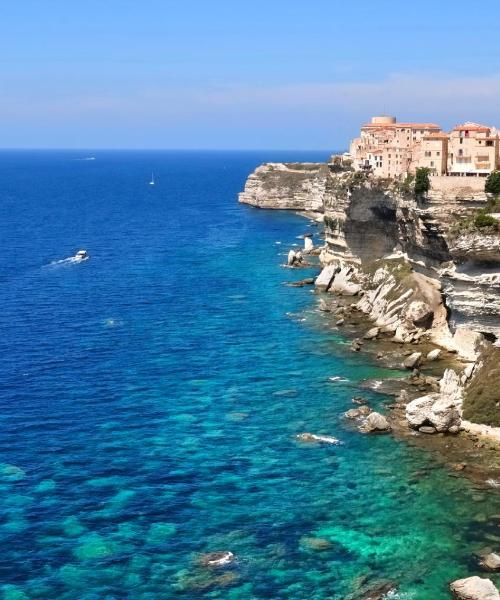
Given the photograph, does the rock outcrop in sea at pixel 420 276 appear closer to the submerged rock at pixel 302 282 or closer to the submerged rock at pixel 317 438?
the submerged rock at pixel 302 282

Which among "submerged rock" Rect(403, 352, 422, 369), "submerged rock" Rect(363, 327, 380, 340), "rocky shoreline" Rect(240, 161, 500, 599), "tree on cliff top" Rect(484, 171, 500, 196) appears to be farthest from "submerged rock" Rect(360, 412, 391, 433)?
"tree on cliff top" Rect(484, 171, 500, 196)

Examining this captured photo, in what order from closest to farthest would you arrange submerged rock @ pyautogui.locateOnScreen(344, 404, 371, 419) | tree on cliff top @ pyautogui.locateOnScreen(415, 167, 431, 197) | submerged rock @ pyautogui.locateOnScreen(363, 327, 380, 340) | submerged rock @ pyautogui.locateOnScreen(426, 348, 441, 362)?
1. submerged rock @ pyautogui.locateOnScreen(344, 404, 371, 419)
2. submerged rock @ pyautogui.locateOnScreen(426, 348, 441, 362)
3. tree on cliff top @ pyautogui.locateOnScreen(415, 167, 431, 197)
4. submerged rock @ pyautogui.locateOnScreen(363, 327, 380, 340)

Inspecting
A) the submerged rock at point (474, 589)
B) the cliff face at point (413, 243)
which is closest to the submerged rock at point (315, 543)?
the submerged rock at point (474, 589)

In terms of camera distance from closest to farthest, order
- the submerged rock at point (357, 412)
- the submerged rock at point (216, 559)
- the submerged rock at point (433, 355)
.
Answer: the submerged rock at point (216, 559) < the submerged rock at point (357, 412) < the submerged rock at point (433, 355)

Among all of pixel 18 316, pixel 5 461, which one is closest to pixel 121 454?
pixel 5 461

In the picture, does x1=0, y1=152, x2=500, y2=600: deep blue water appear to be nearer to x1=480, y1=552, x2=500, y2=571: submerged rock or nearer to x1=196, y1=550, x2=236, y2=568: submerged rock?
x1=196, y1=550, x2=236, y2=568: submerged rock

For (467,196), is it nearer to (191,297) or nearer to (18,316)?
(191,297)
